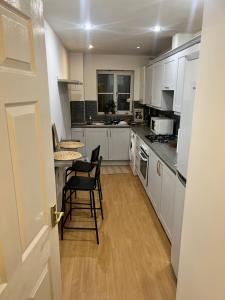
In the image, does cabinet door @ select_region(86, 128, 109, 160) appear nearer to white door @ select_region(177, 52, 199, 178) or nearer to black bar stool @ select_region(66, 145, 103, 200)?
black bar stool @ select_region(66, 145, 103, 200)

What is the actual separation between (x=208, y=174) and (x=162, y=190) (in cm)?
163

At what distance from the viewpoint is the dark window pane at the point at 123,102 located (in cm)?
538

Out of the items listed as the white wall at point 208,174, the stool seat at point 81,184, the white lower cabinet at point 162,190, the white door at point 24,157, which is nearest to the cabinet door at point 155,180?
the white lower cabinet at point 162,190

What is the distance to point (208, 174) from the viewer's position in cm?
112

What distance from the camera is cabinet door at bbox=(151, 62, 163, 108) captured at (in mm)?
3679

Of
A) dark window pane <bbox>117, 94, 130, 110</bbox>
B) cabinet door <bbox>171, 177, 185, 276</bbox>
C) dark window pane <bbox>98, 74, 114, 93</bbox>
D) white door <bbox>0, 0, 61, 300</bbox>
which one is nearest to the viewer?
white door <bbox>0, 0, 61, 300</bbox>

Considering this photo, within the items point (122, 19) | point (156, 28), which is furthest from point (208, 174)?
point (156, 28)

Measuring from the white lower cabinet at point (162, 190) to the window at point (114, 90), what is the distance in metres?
2.49

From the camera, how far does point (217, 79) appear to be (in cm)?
102

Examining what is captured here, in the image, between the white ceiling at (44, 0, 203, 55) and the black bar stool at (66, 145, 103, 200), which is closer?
the white ceiling at (44, 0, 203, 55)

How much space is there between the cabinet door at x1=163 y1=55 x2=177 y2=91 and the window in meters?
1.97

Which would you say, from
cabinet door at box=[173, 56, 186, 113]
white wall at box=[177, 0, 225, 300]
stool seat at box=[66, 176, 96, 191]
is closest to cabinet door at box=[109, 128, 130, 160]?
cabinet door at box=[173, 56, 186, 113]

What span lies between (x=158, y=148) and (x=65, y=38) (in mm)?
2294

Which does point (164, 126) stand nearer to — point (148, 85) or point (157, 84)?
point (157, 84)
